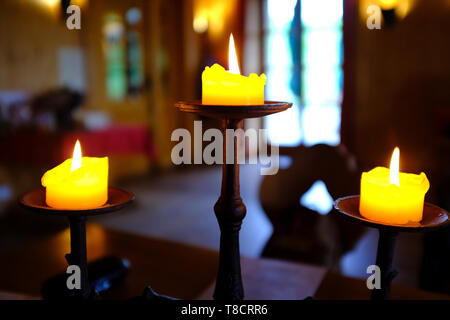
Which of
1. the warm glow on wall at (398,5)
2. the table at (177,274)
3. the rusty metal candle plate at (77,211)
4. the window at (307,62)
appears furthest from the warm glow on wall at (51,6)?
the rusty metal candle plate at (77,211)

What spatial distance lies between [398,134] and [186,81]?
2989 mm

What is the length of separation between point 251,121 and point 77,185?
6.12 metres

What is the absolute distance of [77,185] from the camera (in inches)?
18.5

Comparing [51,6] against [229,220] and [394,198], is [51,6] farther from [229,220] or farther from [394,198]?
[394,198]

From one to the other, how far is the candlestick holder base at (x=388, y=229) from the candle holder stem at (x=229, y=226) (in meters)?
0.13

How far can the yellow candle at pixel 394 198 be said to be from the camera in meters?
0.44

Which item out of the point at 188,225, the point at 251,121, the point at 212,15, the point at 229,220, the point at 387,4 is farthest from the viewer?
the point at 251,121

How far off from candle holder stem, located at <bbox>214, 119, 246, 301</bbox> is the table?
24cm

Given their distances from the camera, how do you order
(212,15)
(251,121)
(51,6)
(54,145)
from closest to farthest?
(54,145), (51,6), (212,15), (251,121)

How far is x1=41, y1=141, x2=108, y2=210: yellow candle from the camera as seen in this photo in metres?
0.47

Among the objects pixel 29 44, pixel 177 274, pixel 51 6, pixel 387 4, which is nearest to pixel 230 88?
pixel 177 274

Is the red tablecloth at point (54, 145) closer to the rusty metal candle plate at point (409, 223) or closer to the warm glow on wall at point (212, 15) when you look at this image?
the rusty metal candle plate at point (409, 223)

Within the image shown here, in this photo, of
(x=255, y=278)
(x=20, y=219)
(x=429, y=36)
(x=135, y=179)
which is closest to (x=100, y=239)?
(x=255, y=278)


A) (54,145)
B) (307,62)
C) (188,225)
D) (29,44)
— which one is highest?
(307,62)
